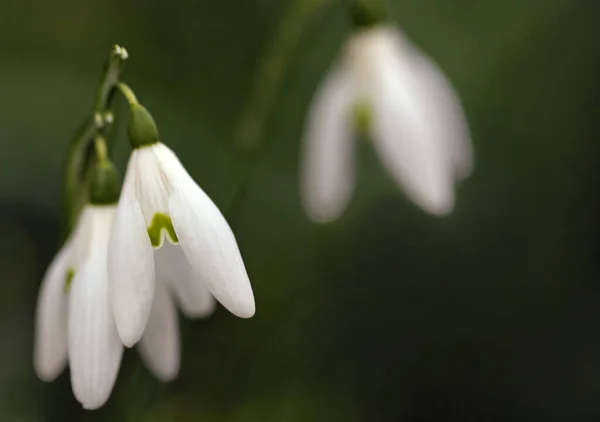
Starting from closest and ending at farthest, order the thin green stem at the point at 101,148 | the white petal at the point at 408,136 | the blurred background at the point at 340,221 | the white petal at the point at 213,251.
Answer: the white petal at the point at 213,251
the thin green stem at the point at 101,148
the white petal at the point at 408,136
the blurred background at the point at 340,221

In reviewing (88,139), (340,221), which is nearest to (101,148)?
(88,139)

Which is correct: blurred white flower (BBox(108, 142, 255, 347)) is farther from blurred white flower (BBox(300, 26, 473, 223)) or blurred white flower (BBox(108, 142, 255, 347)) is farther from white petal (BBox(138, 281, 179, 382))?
blurred white flower (BBox(300, 26, 473, 223))

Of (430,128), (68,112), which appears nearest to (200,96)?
(68,112)

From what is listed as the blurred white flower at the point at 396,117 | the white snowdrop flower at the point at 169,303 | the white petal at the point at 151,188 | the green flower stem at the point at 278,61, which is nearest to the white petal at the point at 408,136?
the blurred white flower at the point at 396,117

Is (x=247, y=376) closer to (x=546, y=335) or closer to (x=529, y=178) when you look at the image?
(x=546, y=335)

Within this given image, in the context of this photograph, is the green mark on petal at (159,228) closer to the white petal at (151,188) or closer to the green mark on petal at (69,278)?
the white petal at (151,188)
